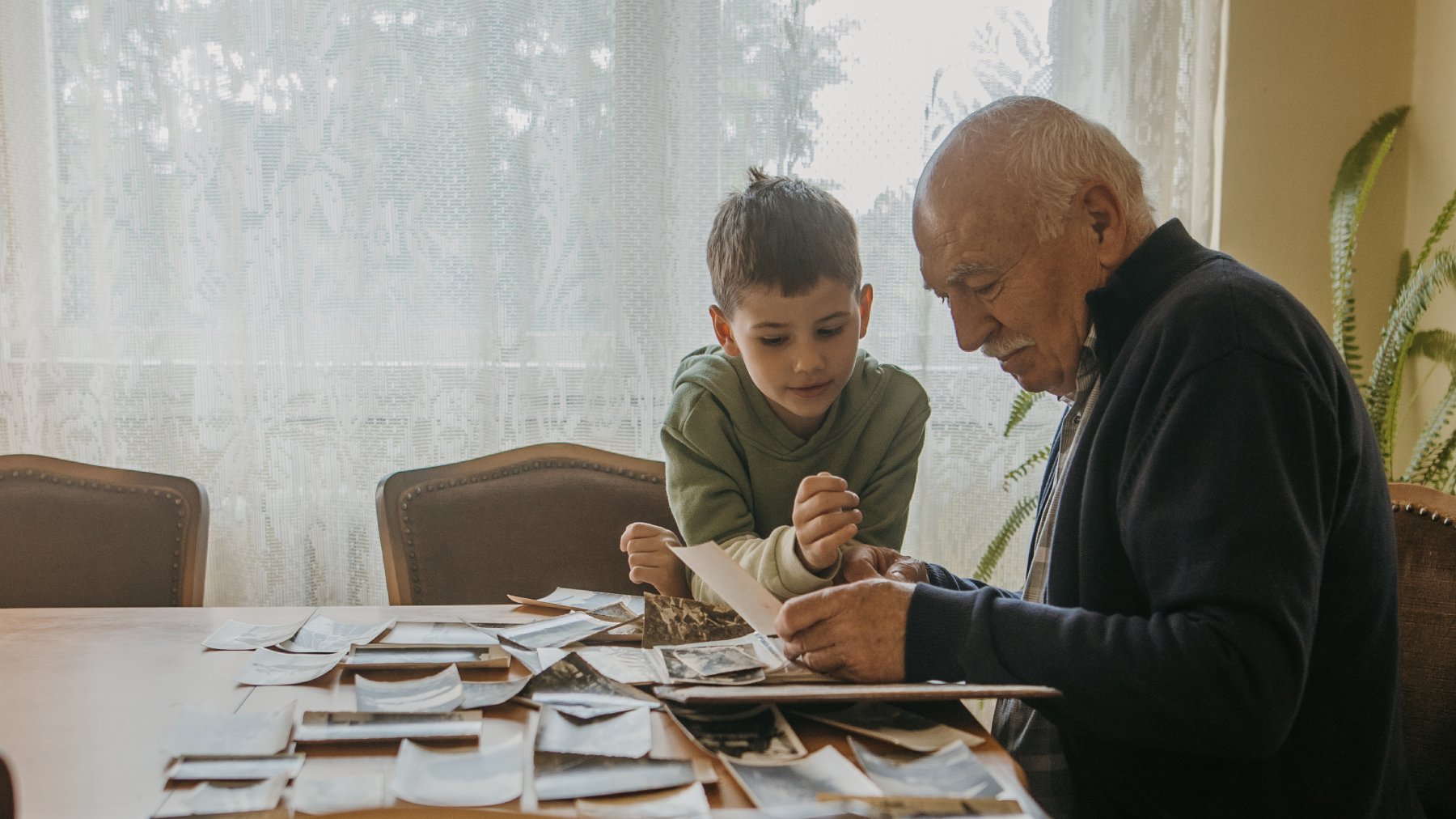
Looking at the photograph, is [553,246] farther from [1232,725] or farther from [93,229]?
[1232,725]

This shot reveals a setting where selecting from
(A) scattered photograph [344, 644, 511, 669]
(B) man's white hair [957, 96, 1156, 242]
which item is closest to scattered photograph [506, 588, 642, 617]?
(A) scattered photograph [344, 644, 511, 669]

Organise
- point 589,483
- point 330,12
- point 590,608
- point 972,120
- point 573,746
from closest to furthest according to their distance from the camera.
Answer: point 573,746 < point 972,120 < point 590,608 < point 589,483 < point 330,12

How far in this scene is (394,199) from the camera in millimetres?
2594

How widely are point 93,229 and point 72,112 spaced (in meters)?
0.28

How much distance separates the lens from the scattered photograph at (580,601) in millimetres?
1522

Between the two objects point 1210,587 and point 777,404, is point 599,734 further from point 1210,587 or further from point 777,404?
point 777,404

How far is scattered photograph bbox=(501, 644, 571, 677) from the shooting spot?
123cm

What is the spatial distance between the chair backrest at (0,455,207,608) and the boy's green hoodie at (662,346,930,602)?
0.89 m

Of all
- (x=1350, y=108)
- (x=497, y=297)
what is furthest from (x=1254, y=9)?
(x=497, y=297)

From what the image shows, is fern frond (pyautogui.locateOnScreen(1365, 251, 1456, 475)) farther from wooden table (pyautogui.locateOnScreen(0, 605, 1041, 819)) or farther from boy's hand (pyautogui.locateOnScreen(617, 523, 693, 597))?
wooden table (pyautogui.locateOnScreen(0, 605, 1041, 819))

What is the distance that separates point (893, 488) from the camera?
1.80 m

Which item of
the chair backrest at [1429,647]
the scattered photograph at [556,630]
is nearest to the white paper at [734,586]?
the scattered photograph at [556,630]

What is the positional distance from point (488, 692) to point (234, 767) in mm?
258

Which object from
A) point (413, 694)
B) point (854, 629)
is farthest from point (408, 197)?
point (854, 629)
